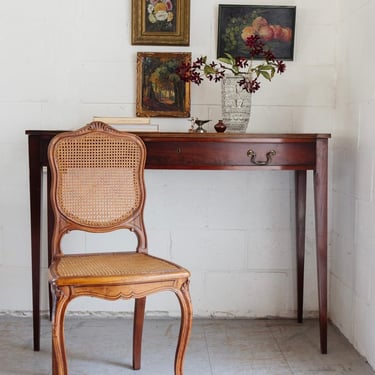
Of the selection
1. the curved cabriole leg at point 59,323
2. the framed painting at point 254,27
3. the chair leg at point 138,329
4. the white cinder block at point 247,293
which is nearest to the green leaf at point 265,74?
the framed painting at point 254,27

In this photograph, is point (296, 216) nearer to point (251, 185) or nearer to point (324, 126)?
point (251, 185)

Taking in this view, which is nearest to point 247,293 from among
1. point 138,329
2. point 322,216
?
point 322,216

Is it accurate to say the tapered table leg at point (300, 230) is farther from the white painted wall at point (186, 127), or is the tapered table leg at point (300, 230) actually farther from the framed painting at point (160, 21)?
the framed painting at point (160, 21)

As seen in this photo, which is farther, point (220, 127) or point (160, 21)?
point (160, 21)

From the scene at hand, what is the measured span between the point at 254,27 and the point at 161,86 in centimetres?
55

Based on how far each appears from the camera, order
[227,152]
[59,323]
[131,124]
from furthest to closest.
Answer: [131,124], [227,152], [59,323]

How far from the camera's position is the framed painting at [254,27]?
2.75 meters

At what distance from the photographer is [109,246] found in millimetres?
2877

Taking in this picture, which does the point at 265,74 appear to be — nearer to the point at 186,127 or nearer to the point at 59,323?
the point at 186,127

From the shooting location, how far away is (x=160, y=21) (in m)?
2.73

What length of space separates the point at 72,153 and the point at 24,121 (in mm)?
695

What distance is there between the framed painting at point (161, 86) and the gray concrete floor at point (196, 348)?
3.58 ft

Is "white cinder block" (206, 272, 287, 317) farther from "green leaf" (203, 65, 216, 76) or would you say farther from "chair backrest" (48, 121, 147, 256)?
"green leaf" (203, 65, 216, 76)

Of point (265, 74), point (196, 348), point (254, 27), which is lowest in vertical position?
point (196, 348)
